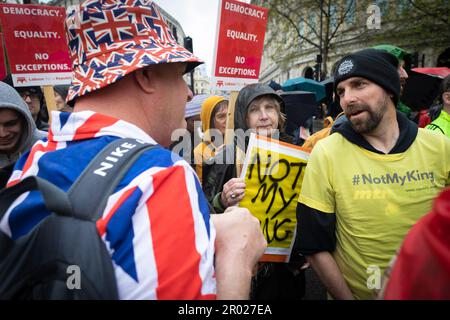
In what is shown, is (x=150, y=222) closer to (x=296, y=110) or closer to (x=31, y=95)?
(x=31, y=95)

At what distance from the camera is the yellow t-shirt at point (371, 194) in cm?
173

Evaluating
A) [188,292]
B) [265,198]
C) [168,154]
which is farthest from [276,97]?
[188,292]

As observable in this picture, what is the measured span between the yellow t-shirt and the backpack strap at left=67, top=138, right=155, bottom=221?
1.27 metres

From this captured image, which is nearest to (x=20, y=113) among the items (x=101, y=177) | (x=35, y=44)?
(x=35, y=44)

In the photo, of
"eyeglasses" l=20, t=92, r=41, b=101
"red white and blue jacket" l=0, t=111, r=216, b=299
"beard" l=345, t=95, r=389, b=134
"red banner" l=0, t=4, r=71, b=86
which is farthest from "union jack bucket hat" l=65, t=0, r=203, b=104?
"eyeglasses" l=20, t=92, r=41, b=101

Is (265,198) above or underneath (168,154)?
underneath

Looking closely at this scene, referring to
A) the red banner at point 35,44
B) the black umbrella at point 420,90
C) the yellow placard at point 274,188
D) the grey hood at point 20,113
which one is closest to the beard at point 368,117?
the yellow placard at point 274,188

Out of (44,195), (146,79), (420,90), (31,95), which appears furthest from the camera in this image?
(420,90)

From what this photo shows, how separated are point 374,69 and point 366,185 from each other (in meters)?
0.76

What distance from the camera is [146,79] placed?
1.09 meters

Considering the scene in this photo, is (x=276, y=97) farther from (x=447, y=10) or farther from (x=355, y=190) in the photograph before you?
(x=447, y=10)

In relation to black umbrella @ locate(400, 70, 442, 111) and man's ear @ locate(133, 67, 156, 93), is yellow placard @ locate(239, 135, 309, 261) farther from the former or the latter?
black umbrella @ locate(400, 70, 442, 111)

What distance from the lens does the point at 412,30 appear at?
15750 millimetres
